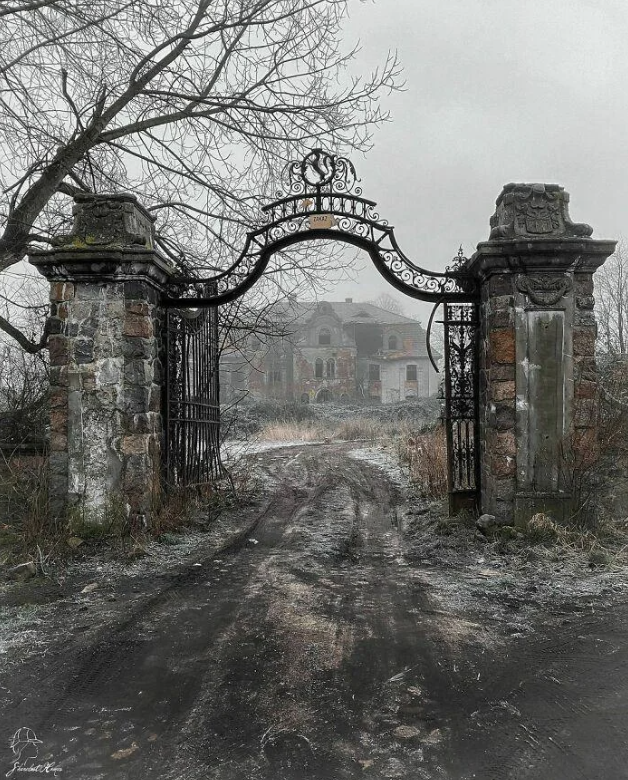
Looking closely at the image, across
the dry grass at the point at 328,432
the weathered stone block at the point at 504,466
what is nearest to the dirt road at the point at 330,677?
the weathered stone block at the point at 504,466

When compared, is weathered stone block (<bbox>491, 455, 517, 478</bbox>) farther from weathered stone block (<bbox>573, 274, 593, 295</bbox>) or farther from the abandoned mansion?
the abandoned mansion

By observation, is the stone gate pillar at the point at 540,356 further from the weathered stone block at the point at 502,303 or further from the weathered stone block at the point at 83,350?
the weathered stone block at the point at 83,350

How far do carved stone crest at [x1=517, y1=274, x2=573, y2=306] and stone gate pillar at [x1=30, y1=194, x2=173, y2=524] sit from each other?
4262 mm

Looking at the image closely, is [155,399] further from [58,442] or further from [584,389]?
[584,389]

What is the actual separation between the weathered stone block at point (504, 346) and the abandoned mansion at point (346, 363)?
35.2m

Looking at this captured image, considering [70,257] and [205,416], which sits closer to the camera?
[70,257]

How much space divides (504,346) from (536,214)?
5.09 feet

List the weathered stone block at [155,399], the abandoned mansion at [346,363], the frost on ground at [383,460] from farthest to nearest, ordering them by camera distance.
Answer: the abandoned mansion at [346,363] < the frost on ground at [383,460] < the weathered stone block at [155,399]

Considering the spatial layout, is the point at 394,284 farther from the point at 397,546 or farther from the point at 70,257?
the point at 70,257

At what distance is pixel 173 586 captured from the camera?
4.98 metres

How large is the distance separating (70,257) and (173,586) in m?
3.79

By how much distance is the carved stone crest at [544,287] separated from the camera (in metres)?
6.15

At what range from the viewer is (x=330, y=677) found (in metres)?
3.25

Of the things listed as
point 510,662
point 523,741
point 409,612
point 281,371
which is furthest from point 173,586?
point 281,371
